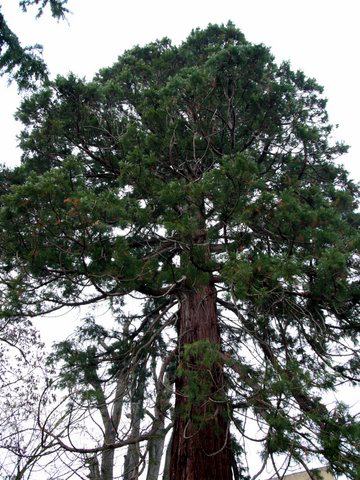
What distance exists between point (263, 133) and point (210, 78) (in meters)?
1.18

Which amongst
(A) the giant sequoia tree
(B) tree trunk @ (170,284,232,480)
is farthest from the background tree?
(B) tree trunk @ (170,284,232,480)

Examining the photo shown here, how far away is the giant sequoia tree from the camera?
10.4ft

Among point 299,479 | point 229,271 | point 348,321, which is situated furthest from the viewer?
point 299,479

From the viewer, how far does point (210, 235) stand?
4191 mm

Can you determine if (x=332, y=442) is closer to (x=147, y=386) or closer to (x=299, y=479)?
(x=147, y=386)

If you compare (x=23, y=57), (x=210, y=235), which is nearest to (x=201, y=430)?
(x=210, y=235)

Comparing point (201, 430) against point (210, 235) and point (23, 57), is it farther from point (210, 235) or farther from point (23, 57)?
point (23, 57)

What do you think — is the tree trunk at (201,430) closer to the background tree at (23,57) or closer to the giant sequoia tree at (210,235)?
the giant sequoia tree at (210,235)

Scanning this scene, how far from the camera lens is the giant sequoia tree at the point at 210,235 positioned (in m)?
3.16

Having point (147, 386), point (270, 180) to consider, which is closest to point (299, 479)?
point (147, 386)

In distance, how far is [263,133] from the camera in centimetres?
576

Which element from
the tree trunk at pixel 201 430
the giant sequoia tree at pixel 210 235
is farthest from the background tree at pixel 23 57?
the tree trunk at pixel 201 430

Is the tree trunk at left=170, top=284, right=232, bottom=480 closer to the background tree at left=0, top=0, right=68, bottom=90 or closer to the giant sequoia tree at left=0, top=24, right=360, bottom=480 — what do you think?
the giant sequoia tree at left=0, top=24, right=360, bottom=480

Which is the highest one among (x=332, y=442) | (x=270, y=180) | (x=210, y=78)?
(x=210, y=78)
